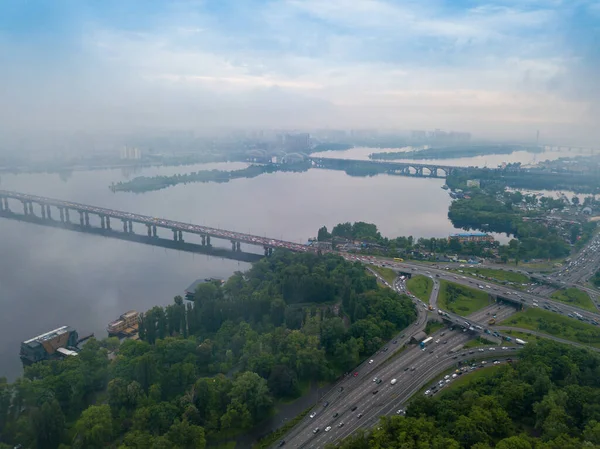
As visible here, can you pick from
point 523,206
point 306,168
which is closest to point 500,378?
point 523,206

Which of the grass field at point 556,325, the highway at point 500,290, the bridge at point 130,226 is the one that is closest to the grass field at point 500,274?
the highway at point 500,290

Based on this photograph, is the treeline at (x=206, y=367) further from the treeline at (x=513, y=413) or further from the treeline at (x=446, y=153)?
the treeline at (x=446, y=153)

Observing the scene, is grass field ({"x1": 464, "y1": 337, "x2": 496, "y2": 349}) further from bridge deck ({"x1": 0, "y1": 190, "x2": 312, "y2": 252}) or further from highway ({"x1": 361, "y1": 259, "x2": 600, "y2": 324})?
bridge deck ({"x1": 0, "y1": 190, "x2": 312, "y2": 252})

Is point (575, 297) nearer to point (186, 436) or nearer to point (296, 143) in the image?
point (186, 436)

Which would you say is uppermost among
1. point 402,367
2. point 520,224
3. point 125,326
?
point 520,224

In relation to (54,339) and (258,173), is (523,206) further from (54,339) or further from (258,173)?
(54,339)

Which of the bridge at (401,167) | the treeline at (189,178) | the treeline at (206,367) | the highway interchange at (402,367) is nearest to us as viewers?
the treeline at (206,367)

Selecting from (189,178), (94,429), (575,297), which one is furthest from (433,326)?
(189,178)
